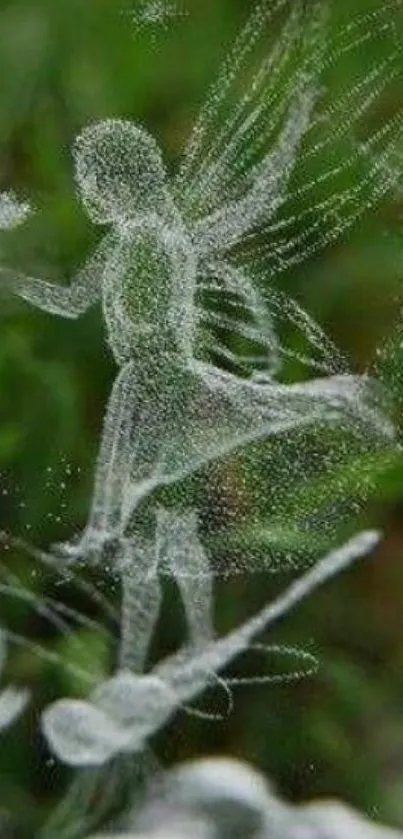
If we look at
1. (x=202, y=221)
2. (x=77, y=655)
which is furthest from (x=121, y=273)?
(x=77, y=655)

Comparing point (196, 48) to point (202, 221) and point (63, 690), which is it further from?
point (63, 690)

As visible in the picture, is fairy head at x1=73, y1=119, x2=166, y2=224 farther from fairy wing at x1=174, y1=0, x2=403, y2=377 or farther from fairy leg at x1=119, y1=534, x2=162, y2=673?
fairy leg at x1=119, y1=534, x2=162, y2=673

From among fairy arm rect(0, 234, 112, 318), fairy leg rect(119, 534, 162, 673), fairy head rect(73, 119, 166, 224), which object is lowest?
fairy leg rect(119, 534, 162, 673)

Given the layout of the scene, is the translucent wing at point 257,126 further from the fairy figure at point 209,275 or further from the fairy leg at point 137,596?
the fairy leg at point 137,596

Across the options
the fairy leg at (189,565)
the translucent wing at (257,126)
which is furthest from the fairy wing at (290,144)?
the fairy leg at (189,565)

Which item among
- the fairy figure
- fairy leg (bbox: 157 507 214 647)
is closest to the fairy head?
the fairy figure

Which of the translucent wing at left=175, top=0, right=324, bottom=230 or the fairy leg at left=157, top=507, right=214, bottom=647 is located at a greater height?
the translucent wing at left=175, top=0, right=324, bottom=230

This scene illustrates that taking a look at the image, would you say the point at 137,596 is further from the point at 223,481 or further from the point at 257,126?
the point at 257,126
